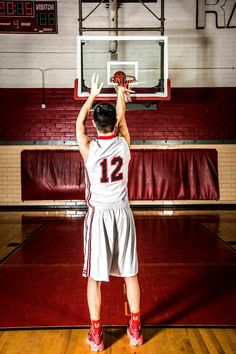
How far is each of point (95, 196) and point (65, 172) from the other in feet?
24.6

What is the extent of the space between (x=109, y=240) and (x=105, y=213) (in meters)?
0.21

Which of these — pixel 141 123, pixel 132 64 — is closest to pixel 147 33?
pixel 132 64

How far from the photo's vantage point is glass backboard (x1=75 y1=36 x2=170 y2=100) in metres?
7.74

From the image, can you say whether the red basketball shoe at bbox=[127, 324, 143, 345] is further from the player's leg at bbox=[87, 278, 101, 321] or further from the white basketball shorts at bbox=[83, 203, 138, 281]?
the white basketball shorts at bbox=[83, 203, 138, 281]

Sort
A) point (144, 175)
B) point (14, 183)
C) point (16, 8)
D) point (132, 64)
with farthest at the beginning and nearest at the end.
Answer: point (14, 183) < point (144, 175) < point (16, 8) < point (132, 64)

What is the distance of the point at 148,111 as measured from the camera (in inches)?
404

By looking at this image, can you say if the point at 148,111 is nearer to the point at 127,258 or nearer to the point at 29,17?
the point at 29,17

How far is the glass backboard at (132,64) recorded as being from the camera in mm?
7738

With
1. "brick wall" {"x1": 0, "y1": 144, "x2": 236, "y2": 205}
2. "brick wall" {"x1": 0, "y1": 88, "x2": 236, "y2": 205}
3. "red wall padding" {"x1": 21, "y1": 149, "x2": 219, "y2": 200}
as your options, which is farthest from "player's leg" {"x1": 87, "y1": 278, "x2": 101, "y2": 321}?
"brick wall" {"x1": 0, "y1": 88, "x2": 236, "y2": 205}

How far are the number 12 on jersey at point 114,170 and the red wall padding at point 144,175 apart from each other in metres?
7.38

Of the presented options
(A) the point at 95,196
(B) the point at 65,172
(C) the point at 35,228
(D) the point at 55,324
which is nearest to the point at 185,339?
(D) the point at 55,324

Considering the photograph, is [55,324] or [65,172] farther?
[65,172]

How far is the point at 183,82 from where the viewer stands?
33.7 feet

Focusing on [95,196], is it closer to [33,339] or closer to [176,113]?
[33,339]
